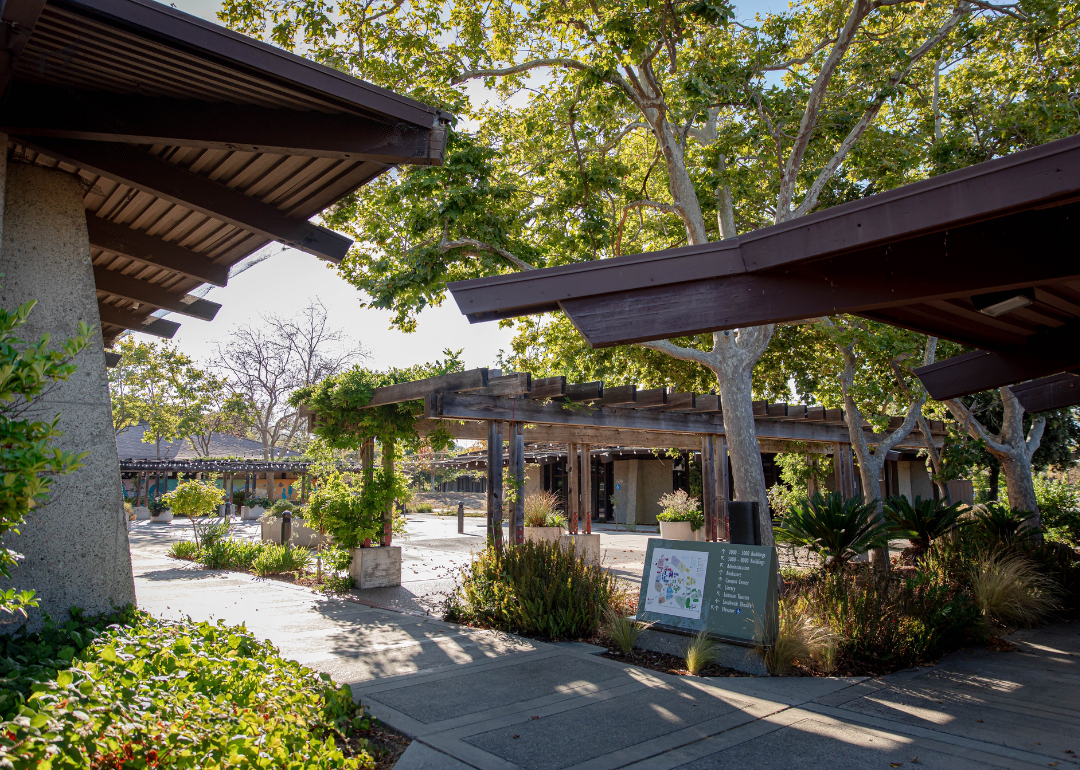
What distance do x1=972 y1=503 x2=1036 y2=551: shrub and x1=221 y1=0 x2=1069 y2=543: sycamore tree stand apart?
3.07m

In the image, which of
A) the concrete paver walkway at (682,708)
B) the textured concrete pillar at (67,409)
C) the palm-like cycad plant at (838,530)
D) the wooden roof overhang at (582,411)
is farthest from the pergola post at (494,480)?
the textured concrete pillar at (67,409)

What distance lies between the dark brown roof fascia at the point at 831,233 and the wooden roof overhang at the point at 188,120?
1032mm

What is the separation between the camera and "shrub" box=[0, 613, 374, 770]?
2309 millimetres

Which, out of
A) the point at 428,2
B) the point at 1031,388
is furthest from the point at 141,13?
the point at 1031,388

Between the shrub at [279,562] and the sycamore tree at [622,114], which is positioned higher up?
the sycamore tree at [622,114]

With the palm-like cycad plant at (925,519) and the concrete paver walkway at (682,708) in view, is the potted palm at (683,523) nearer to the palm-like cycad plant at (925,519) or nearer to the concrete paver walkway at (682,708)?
the palm-like cycad plant at (925,519)

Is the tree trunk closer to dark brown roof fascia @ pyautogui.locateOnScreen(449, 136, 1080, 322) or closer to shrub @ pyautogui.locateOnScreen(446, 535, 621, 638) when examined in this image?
shrub @ pyautogui.locateOnScreen(446, 535, 621, 638)

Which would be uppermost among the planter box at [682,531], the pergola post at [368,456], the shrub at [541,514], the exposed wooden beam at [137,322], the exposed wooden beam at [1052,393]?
the exposed wooden beam at [137,322]

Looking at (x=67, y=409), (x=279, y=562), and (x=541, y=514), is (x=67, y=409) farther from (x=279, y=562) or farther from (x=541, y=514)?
(x=541, y=514)

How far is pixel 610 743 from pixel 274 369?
99.1 feet

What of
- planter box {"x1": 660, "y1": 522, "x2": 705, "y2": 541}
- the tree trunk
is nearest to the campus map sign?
the tree trunk

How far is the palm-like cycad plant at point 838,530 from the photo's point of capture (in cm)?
764

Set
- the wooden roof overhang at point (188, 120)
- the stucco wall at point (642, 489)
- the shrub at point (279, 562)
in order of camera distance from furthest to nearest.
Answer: the stucco wall at point (642, 489), the shrub at point (279, 562), the wooden roof overhang at point (188, 120)

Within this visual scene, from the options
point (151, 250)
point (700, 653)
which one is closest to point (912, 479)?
point (700, 653)
